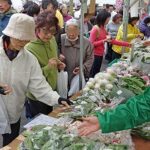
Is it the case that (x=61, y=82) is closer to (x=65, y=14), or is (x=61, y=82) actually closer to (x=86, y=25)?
(x=86, y=25)

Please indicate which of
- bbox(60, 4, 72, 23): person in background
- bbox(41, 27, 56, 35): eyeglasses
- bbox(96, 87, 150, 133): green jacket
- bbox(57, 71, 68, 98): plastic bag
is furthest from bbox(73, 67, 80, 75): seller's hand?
bbox(60, 4, 72, 23): person in background

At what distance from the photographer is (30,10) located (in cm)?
444

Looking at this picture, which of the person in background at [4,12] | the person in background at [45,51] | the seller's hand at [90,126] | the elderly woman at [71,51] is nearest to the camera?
the seller's hand at [90,126]

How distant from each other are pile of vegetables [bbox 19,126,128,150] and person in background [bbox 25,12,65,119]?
39.5 inches

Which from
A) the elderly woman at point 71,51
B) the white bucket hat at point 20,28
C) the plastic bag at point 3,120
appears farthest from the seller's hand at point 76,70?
the white bucket hat at point 20,28

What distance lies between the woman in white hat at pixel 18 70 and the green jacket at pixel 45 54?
0.33 meters

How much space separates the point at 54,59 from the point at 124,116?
1362mm

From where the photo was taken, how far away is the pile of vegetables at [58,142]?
1706 millimetres

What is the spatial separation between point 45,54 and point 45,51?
0.03 meters

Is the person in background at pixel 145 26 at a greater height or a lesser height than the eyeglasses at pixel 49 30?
lesser

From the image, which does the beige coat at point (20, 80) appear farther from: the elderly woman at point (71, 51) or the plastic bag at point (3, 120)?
the elderly woman at point (71, 51)

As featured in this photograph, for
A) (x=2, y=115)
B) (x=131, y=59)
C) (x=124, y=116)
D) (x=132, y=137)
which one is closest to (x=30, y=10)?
(x=131, y=59)

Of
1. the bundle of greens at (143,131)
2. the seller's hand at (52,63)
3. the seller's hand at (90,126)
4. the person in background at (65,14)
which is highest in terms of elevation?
the person in background at (65,14)

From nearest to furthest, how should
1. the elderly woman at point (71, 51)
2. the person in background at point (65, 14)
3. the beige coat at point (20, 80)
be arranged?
the beige coat at point (20, 80), the elderly woman at point (71, 51), the person in background at point (65, 14)
